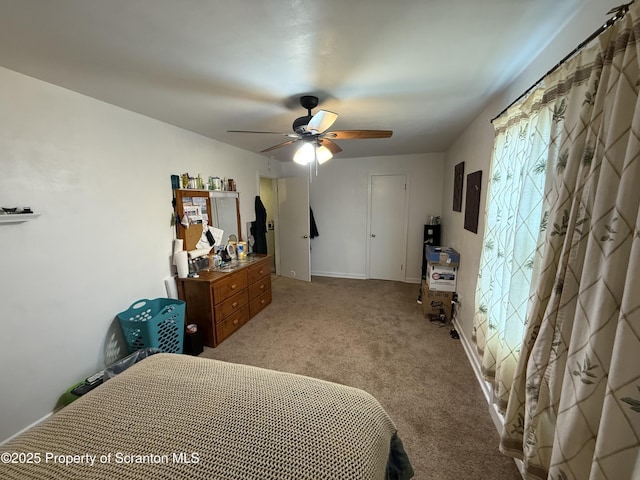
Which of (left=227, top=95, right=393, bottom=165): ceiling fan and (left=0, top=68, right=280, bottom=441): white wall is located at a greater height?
(left=227, top=95, right=393, bottom=165): ceiling fan

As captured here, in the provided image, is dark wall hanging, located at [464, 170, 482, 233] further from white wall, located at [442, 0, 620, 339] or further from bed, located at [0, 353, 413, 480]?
bed, located at [0, 353, 413, 480]

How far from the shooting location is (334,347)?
2520mm

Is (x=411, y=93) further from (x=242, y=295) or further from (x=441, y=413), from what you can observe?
(x=242, y=295)

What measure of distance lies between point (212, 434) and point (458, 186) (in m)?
3.24

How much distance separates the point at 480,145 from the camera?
87.3 inches

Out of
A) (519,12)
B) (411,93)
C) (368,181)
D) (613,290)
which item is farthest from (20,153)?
(368,181)

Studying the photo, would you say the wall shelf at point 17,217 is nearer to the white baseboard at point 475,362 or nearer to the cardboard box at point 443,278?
the white baseboard at point 475,362

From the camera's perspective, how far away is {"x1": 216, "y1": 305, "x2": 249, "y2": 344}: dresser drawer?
2.57m

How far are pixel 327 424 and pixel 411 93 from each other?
2.09m

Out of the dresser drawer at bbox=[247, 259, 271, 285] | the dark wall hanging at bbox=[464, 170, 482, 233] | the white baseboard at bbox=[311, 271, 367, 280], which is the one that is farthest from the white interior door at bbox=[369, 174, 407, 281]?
the dresser drawer at bbox=[247, 259, 271, 285]

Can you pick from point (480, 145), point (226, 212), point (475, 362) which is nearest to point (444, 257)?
point (475, 362)

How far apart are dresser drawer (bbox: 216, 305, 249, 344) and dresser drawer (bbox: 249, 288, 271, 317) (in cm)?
10

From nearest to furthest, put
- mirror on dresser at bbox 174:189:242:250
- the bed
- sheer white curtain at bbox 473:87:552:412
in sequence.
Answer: the bed
sheer white curtain at bbox 473:87:552:412
mirror on dresser at bbox 174:189:242:250

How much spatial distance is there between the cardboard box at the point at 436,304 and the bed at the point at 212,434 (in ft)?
7.16
